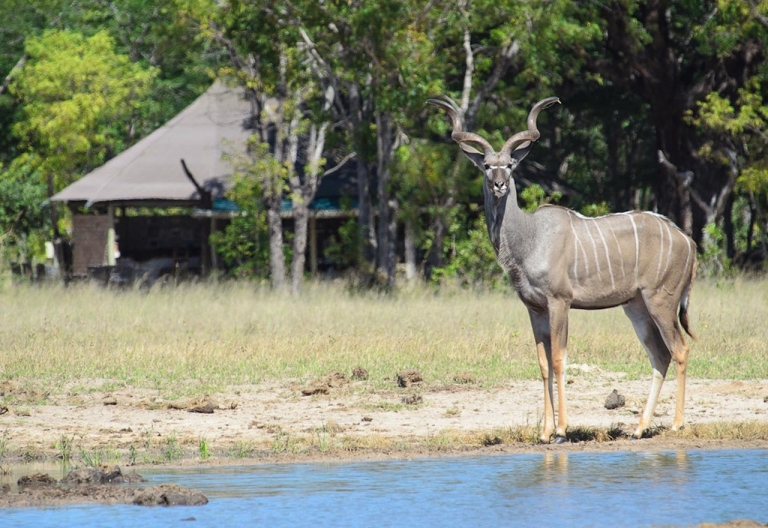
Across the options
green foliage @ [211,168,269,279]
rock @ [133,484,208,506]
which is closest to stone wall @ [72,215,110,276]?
green foliage @ [211,168,269,279]

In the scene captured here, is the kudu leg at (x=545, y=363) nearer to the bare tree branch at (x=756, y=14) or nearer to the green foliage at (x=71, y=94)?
the bare tree branch at (x=756, y=14)

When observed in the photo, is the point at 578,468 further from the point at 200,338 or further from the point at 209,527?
the point at 200,338

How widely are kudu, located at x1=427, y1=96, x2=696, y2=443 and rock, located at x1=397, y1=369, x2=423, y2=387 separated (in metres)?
2.28

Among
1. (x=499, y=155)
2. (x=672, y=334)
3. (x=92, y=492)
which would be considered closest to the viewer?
(x=92, y=492)

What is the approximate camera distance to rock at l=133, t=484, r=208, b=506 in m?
7.20

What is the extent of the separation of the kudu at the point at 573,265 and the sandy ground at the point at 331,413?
69 centimetres

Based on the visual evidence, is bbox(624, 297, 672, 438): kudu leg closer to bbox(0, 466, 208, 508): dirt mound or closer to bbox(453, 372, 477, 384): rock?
bbox(453, 372, 477, 384): rock

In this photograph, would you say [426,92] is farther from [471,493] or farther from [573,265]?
[471,493]

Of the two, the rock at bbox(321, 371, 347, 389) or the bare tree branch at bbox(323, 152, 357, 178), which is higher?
the bare tree branch at bbox(323, 152, 357, 178)

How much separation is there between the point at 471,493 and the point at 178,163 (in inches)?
803

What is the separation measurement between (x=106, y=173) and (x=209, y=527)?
21.3m

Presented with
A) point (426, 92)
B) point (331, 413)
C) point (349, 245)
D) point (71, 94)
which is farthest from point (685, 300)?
point (71, 94)

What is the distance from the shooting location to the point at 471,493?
25.0 ft

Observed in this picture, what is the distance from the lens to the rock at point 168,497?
284 inches
